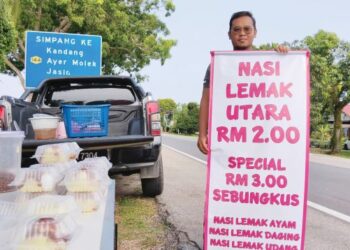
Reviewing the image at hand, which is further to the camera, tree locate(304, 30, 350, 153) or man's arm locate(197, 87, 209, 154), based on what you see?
tree locate(304, 30, 350, 153)

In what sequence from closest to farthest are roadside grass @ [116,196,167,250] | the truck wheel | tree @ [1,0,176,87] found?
roadside grass @ [116,196,167,250]
the truck wheel
tree @ [1,0,176,87]

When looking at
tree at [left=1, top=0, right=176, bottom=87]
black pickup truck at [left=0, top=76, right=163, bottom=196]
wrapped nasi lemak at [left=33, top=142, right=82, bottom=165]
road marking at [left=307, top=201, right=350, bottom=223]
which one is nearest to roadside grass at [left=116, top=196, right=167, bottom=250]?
black pickup truck at [left=0, top=76, right=163, bottom=196]

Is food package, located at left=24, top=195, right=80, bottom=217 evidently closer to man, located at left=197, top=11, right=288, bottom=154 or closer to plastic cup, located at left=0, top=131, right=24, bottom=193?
plastic cup, located at left=0, top=131, right=24, bottom=193

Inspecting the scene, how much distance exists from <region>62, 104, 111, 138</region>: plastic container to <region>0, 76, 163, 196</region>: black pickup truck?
0.26 meters

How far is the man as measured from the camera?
3.15 m

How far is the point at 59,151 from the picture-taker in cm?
266

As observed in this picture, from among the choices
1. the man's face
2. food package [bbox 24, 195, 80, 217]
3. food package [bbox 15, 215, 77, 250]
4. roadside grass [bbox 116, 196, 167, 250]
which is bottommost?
roadside grass [bbox 116, 196, 167, 250]

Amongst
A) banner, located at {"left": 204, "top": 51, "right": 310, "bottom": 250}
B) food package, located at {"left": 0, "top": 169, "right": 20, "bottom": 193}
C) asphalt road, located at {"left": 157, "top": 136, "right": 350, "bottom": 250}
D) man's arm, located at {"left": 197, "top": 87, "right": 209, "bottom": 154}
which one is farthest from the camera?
asphalt road, located at {"left": 157, "top": 136, "right": 350, "bottom": 250}

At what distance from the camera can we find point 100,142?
15.9ft

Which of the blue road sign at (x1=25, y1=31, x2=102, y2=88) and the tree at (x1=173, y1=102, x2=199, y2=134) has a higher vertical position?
the blue road sign at (x1=25, y1=31, x2=102, y2=88)

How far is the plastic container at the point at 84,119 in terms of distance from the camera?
17.5 feet

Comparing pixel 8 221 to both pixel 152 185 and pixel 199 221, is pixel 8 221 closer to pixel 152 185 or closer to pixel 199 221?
pixel 199 221

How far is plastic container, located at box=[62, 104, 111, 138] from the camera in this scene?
533 cm

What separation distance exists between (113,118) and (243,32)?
118 inches
